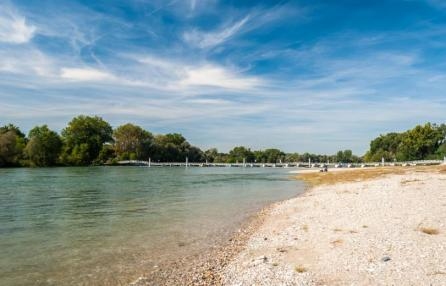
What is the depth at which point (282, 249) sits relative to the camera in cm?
1299

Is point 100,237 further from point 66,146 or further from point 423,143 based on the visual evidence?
point 66,146

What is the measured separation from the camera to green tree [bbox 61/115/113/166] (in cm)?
16638

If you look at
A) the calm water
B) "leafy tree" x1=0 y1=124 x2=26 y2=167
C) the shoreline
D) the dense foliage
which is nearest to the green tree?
"leafy tree" x1=0 y1=124 x2=26 y2=167

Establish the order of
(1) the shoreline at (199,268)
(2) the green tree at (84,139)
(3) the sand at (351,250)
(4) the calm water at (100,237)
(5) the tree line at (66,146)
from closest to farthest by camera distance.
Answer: (3) the sand at (351,250) → (1) the shoreline at (199,268) → (4) the calm water at (100,237) → (5) the tree line at (66,146) → (2) the green tree at (84,139)

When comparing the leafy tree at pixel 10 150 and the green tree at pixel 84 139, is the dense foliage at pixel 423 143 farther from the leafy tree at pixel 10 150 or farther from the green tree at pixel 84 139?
the leafy tree at pixel 10 150

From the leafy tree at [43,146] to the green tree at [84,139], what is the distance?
5509 mm

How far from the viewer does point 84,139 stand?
584 ft

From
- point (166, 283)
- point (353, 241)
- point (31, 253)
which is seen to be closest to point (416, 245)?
point (353, 241)

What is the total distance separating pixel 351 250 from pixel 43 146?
511 feet

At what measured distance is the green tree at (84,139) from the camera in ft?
546

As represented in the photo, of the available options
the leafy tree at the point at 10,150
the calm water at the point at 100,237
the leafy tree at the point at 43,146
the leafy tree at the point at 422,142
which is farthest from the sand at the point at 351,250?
the leafy tree at the point at 43,146

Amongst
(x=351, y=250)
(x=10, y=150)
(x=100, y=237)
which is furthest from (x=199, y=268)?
(x=10, y=150)

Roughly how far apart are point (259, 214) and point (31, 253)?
44.7 ft

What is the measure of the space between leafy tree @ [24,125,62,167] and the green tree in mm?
5509
